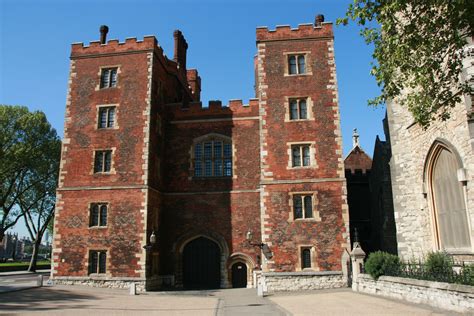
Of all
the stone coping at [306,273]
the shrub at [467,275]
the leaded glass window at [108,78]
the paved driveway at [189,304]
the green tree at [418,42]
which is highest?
the leaded glass window at [108,78]

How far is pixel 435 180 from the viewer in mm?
15672

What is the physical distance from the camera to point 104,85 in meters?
25.9

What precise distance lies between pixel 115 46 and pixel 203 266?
48.4 feet

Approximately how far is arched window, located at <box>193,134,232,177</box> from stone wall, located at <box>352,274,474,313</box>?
1103cm

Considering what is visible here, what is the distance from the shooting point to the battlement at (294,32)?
25.4 meters

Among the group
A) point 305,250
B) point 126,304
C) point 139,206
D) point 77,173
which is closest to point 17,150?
point 77,173

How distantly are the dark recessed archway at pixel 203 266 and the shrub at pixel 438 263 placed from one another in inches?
546

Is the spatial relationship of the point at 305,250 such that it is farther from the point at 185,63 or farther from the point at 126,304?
the point at 185,63

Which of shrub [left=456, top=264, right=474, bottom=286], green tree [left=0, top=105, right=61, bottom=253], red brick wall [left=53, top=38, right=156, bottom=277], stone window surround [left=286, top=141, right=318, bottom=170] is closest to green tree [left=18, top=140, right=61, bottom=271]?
green tree [left=0, top=105, right=61, bottom=253]

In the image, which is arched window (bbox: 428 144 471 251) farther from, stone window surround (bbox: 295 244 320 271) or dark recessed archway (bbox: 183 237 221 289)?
dark recessed archway (bbox: 183 237 221 289)

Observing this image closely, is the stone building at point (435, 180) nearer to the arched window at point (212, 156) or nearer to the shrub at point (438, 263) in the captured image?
the shrub at point (438, 263)

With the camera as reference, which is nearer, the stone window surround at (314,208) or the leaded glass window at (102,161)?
the stone window surround at (314,208)

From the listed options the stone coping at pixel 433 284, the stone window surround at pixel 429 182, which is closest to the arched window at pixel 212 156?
the stone coping at pixel 433 284

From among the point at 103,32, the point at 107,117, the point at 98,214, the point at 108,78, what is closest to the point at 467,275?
the point at 98,214
